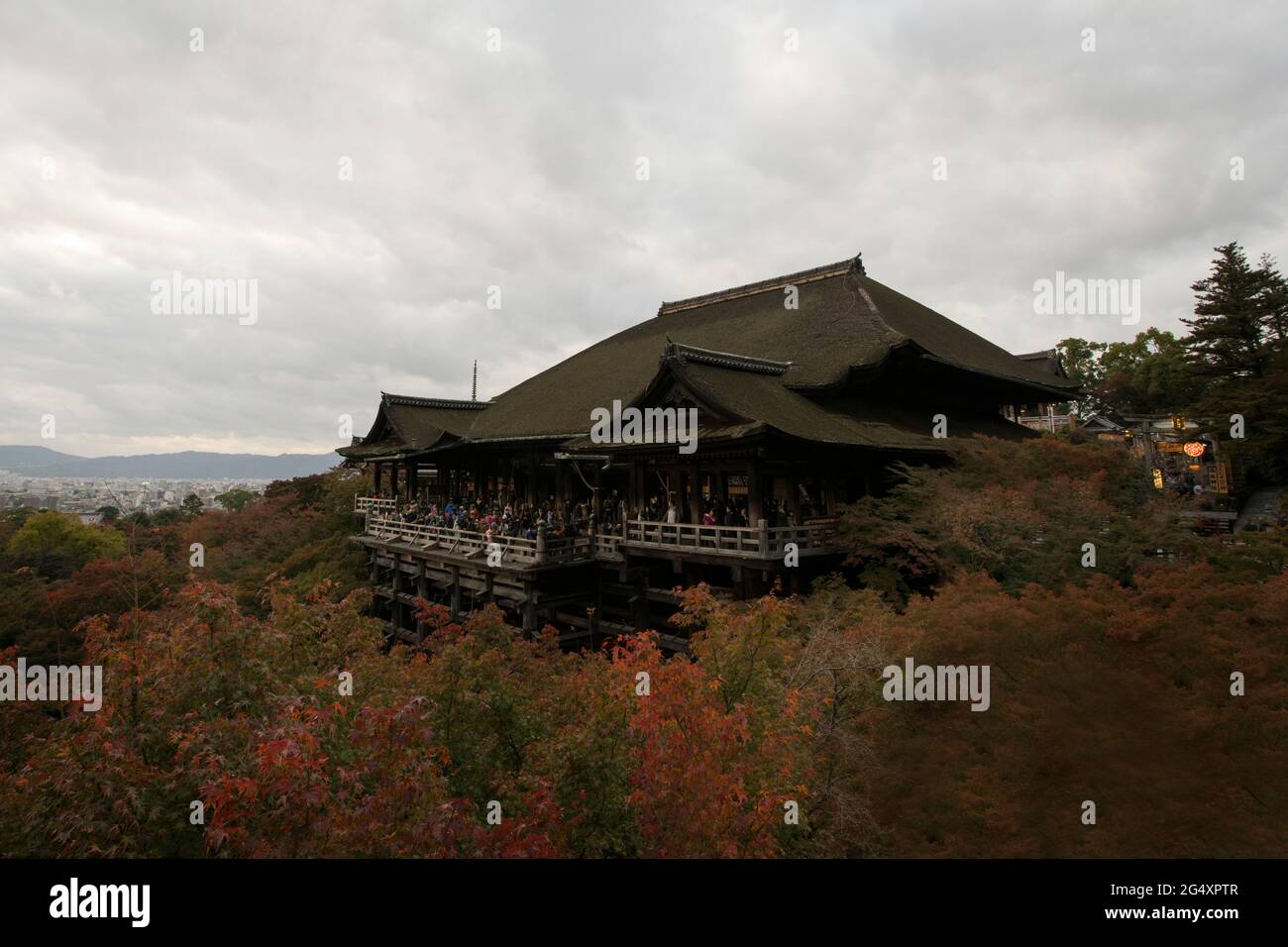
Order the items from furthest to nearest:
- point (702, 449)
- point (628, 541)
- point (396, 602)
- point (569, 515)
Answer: point (396, 602)
point (569, 515)
point (628, 541)
point (702, 449)

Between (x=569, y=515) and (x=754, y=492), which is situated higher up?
(x=754, y=492)

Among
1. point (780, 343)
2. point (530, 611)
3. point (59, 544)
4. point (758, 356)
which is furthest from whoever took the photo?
point (59, 544)

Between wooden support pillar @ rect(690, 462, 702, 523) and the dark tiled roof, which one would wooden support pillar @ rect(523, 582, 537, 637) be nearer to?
wooden support pillar @ rect(690, 462, 702, 523)

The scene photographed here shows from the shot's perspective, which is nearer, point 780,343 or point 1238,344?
point 780,343

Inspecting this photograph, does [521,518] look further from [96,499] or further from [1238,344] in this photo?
[96,499]

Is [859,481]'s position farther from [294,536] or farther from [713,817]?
[294,536]

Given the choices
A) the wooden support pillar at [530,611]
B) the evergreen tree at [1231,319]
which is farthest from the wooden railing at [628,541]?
the evergreen tree at [1231,319]

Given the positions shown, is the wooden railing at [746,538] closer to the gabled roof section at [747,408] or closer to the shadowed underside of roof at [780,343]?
the gabled roof section at [747,408]

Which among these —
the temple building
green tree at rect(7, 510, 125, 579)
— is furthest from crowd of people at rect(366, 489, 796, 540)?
green tree at rect(7, 510, 125, 579)

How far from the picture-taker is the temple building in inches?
622

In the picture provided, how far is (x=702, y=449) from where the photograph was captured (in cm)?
1573

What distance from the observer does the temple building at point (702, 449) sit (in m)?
15.8

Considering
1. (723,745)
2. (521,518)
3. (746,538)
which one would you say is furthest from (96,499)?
(723,745)

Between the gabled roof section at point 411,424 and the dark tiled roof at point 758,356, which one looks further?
the gabled roof section at point 411,424
